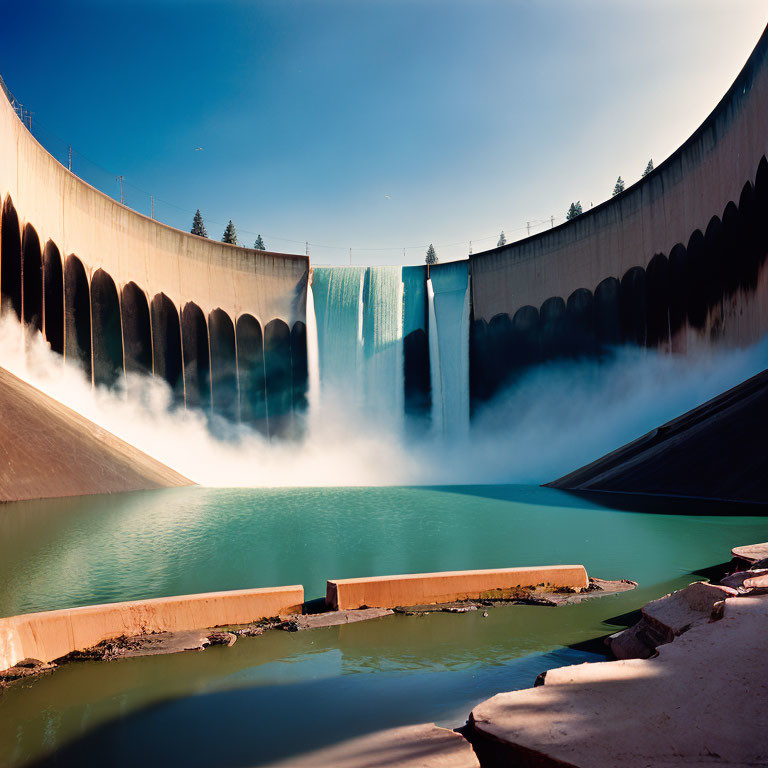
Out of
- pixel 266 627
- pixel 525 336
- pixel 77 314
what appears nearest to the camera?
pixel 266 627

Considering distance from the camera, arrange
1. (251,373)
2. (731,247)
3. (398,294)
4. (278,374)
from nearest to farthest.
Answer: (731,247) → (251,373) → (278,374) → (398,294)

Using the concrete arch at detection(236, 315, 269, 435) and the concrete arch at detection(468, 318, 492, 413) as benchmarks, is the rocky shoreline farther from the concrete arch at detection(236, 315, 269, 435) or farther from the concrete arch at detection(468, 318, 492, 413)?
the concrete arch at detection(236, 315, 269, 435)

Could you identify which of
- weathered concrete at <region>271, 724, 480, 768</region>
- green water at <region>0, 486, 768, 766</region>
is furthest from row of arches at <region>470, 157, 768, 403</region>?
weathered concrete at <region>271, 724, 480, 768</region>

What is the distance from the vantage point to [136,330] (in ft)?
72.1

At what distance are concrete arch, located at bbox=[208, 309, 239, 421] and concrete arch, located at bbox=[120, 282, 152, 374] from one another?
9.26 feet

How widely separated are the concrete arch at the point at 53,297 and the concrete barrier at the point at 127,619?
52.8ft

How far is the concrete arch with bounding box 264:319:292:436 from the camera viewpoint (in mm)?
25406

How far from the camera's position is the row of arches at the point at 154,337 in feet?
58.9

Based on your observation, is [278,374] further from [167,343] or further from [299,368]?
[167,343]

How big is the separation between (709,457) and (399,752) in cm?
1235

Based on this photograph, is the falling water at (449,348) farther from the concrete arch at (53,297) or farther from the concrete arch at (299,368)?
the concrete arch at (53,297)

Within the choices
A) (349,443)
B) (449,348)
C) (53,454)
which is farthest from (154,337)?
(449,348)

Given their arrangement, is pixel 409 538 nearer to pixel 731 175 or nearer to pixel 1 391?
pixel 1 391

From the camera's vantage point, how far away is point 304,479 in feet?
77.7
